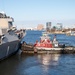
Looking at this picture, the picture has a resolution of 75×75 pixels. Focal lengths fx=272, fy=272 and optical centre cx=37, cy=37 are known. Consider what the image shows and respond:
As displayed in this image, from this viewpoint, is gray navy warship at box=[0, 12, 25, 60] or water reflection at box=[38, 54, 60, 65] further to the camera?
water reflection at box=[38, 54, 60, 65]

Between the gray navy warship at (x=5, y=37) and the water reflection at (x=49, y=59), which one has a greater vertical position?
the gray navy warship at (x=5, y=37)

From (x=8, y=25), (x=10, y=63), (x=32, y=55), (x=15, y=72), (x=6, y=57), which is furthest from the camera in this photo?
(x=32, y=55)

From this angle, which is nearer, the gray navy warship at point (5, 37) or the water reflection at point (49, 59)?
the gray navy warship at point (5, 37)

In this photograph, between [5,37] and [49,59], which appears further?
[49,59]

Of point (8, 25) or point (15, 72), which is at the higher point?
point (8, 25)

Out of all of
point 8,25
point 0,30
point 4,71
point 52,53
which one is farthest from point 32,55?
point 4,71

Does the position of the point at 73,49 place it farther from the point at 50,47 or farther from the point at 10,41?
the point at 10,41

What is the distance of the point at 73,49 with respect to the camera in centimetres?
5509

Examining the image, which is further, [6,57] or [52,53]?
[52,53]

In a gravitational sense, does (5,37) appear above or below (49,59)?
above

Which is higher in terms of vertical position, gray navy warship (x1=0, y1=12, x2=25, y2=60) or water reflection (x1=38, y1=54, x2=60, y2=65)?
gray navy warship (x1=0, y1=12, x2=25, y2=60)

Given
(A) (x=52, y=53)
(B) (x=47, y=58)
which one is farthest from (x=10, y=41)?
(A) (x=52, y=53)

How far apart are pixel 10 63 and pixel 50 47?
13.5 m

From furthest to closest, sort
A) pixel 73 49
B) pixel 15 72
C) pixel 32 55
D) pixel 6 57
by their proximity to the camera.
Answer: pixel 73 49, pixel 32 55, pixel 6 57, pixel 15 72
